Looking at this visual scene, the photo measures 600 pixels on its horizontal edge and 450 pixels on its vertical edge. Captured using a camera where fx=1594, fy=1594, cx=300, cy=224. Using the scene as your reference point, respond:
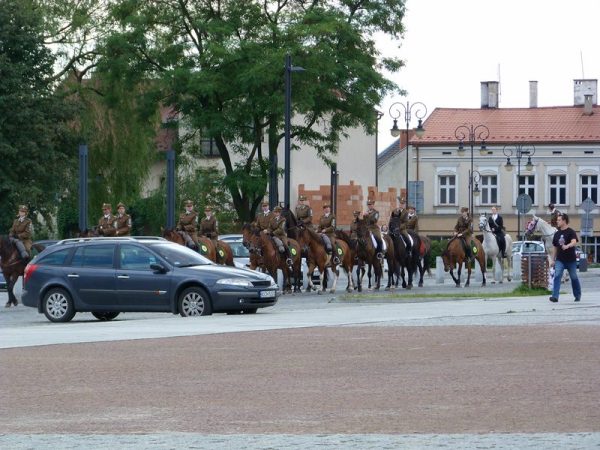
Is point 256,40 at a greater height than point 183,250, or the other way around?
point 256,40

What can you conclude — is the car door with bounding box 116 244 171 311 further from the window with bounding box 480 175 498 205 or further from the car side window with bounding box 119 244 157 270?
the window with bounding box 480 175 498 205

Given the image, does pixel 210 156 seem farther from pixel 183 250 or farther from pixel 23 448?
pixel 23 448

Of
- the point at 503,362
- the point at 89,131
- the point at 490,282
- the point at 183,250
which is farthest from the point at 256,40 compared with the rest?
the point at 503,362

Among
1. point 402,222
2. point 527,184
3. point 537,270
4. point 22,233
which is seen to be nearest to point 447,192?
point 527,184

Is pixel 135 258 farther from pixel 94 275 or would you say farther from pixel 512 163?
pixel 512 163

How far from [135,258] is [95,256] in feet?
2.51

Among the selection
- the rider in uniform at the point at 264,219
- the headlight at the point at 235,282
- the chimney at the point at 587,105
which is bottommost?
the headlight at the point at 235,282

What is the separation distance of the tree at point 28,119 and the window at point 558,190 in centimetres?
4923

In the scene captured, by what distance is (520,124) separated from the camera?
347ft

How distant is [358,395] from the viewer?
45.3 feet

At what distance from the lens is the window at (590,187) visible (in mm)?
103812

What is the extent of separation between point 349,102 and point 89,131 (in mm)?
11069

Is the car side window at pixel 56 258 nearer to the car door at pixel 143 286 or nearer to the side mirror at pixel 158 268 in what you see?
the car door at pixel 143 286

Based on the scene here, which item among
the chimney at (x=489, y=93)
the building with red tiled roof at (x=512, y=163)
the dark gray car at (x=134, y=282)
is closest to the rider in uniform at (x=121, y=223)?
the dark gray car at (x=134, y=282)
